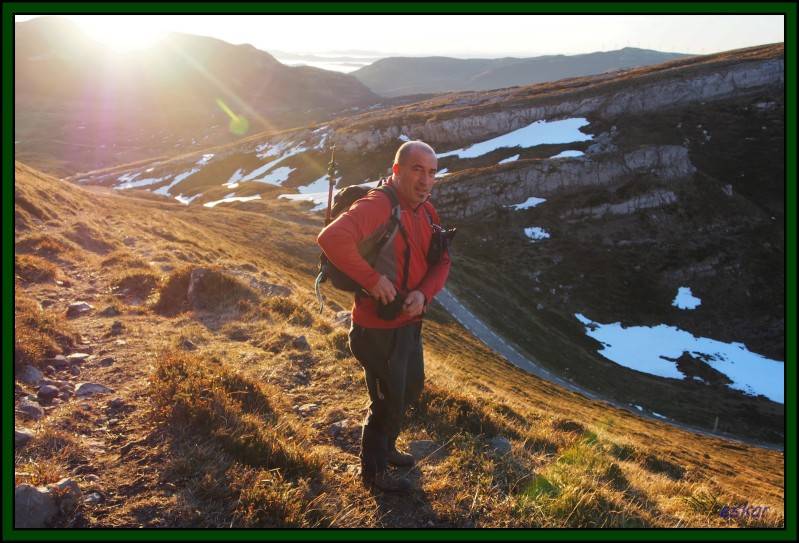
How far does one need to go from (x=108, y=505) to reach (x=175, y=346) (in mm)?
4240

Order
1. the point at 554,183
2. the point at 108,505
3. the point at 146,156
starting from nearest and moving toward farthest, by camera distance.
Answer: the point at 108,505 < the point at 554,183 < the point at 146,156

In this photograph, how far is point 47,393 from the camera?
585 centimetres

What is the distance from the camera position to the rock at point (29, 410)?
5.27m

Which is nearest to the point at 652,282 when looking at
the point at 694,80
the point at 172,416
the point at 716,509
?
the point at 694,80

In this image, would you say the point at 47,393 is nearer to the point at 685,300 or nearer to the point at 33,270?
the point at 33,270

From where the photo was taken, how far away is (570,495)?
493 centimetres

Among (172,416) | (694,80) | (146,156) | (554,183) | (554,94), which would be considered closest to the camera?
(172,416)

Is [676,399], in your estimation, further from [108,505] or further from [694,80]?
[694,80]

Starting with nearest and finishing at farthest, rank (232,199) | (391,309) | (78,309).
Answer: (391,309), (78,309), (232,199)

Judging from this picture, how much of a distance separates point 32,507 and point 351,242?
354 centimetres

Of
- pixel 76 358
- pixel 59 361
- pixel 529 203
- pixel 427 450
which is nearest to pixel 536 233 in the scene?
pixel 529 203

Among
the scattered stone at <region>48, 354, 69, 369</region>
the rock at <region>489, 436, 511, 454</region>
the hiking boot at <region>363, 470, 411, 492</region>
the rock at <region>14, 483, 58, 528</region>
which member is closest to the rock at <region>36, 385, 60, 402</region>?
the scattered stone at <region>48, 354, 69, 369</region>

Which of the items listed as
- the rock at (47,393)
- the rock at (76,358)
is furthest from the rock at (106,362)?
the rock at (47,393)

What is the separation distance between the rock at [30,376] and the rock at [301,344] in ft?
13.4
